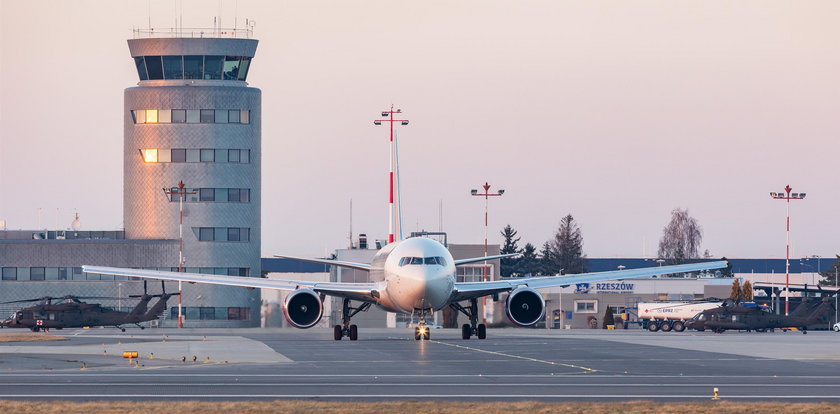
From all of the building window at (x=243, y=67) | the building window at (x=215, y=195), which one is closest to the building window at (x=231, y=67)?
the building window at (x=243, y=67)

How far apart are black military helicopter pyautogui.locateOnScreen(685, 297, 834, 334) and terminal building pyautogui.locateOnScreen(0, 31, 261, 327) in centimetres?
4191

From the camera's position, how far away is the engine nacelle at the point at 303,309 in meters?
56.7

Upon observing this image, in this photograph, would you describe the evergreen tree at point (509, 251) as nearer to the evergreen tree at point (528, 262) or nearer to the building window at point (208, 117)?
the evergreen tree at point (528, 262)

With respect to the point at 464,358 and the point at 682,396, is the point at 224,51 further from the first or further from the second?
the point at 682,396

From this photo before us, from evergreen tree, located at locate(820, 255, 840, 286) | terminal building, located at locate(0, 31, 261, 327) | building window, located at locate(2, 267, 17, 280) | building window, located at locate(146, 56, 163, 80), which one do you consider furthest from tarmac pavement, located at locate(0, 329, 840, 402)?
evergreen tree, located at locate(820, 255, 840, 286)


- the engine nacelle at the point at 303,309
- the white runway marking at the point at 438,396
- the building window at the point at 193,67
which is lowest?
the white runway marking at the point at 438,396

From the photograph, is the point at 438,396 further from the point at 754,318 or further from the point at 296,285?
the point at 754,318

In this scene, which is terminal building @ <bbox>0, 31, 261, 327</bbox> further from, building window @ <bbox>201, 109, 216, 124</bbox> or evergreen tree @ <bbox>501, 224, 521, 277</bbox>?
evergreen tree @ <bbox>501, 224, 521, 277</bbox>

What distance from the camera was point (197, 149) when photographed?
109 metres

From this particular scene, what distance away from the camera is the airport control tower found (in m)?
108

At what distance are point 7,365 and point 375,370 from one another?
1064 cm

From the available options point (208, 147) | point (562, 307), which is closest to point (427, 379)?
point (208, 147)

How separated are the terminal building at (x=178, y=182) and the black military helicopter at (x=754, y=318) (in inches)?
1650

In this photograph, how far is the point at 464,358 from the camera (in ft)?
140
